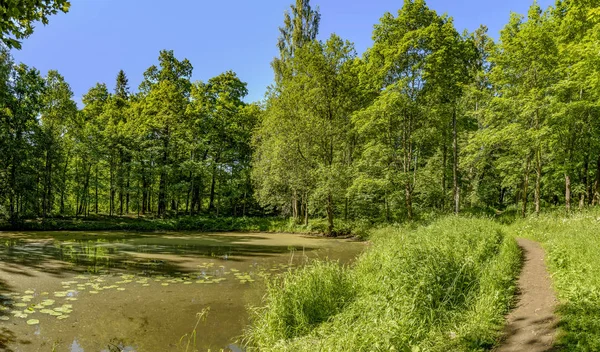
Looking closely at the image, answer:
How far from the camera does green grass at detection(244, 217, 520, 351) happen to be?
4.65 metres

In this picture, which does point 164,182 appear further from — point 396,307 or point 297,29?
point 396,307

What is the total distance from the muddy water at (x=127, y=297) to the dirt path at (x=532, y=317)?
4.28m

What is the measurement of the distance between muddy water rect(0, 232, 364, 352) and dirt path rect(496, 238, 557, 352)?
4.28m

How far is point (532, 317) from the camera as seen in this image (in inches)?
204

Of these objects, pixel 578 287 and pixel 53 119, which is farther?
pixel 53 119

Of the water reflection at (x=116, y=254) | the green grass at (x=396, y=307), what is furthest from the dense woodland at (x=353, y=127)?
the green grass at (x=396, y=307)

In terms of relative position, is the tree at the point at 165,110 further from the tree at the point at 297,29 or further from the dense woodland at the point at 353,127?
the tree at the point at 297,29

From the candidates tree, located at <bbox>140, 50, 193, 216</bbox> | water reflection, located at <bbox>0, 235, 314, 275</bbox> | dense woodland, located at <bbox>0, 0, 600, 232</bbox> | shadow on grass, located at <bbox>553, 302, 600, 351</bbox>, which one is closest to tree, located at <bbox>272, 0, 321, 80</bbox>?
dense woodland, located at <bbox>0, 0, 600, 232</bbox>

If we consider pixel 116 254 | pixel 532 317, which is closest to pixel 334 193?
pixel 116 254

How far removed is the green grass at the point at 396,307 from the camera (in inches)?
183

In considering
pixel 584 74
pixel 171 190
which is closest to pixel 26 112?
pixel 171 190

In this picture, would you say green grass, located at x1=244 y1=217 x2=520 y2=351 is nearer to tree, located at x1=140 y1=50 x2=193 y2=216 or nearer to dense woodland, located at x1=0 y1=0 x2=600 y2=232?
dense woodland, located at x1=0 y1=0 x2=600 y2=232

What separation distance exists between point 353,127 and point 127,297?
18207 mm

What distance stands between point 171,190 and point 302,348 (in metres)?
28.5
